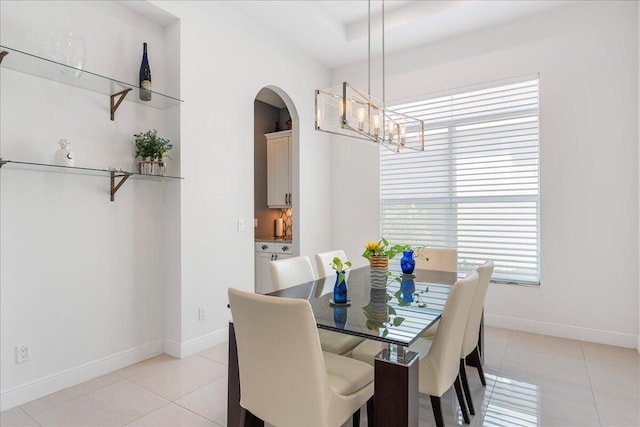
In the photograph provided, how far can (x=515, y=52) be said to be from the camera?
12.3ft

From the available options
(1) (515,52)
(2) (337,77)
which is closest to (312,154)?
(2) (337,77)

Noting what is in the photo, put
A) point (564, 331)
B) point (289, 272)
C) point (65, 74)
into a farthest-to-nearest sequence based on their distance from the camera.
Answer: point (564, 331), point (289, 272), point (65, 74)

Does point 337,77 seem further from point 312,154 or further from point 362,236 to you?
point 362,236

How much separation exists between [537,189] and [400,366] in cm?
305

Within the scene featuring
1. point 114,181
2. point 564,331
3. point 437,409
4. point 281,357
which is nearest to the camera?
point 281,357

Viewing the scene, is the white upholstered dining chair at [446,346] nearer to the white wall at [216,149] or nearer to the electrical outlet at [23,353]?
the white wall at [216,149]

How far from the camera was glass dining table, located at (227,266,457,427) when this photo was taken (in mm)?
1443

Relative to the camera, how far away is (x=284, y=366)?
4.58 ft

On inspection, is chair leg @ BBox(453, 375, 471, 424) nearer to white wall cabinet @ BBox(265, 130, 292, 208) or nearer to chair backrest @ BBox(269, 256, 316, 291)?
chair backrest @ BBox(269, 256, 316, 291)

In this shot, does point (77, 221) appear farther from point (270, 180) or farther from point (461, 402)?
point (270, 180)

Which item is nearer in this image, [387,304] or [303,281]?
[387,304]

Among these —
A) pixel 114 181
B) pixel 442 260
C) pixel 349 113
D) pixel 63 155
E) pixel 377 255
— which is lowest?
pixel 442 260

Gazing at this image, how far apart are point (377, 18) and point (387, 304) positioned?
3.25 m

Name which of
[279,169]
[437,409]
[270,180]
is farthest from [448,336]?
[270,180]
